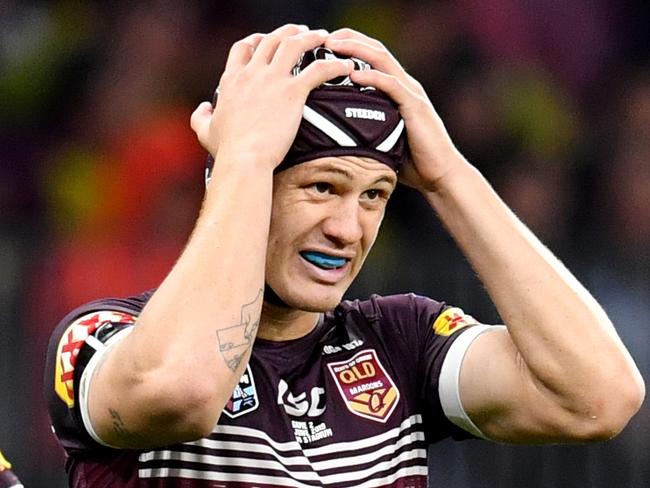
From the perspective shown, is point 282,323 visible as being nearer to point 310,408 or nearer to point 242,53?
point 310,408

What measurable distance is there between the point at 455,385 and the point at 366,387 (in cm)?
→ 22

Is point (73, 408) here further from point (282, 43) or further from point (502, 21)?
point (502, 21)

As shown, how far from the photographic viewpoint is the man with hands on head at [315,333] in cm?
303

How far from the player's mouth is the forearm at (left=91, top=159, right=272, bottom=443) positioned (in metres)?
0.20

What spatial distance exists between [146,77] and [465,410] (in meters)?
4.00

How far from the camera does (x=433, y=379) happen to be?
142 inches

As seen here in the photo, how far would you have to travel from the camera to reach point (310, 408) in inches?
137

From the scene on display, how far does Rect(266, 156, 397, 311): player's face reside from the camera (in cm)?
331

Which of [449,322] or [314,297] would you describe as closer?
[314,297]

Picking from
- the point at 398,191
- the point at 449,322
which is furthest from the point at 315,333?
the point at 398,191

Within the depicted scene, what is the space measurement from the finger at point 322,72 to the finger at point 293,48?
0.04 m

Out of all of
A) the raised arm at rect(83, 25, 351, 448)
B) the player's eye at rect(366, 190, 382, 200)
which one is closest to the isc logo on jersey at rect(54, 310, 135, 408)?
the raised arm at rect(83, 25, 351, 448)

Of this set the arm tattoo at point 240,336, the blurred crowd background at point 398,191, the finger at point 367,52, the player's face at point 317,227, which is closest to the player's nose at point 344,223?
the player's face at point 317,227

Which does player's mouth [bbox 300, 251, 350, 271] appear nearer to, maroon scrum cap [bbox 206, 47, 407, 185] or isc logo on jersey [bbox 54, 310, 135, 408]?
maroon scrum cap [bbox 206, 47, 407, 185]
